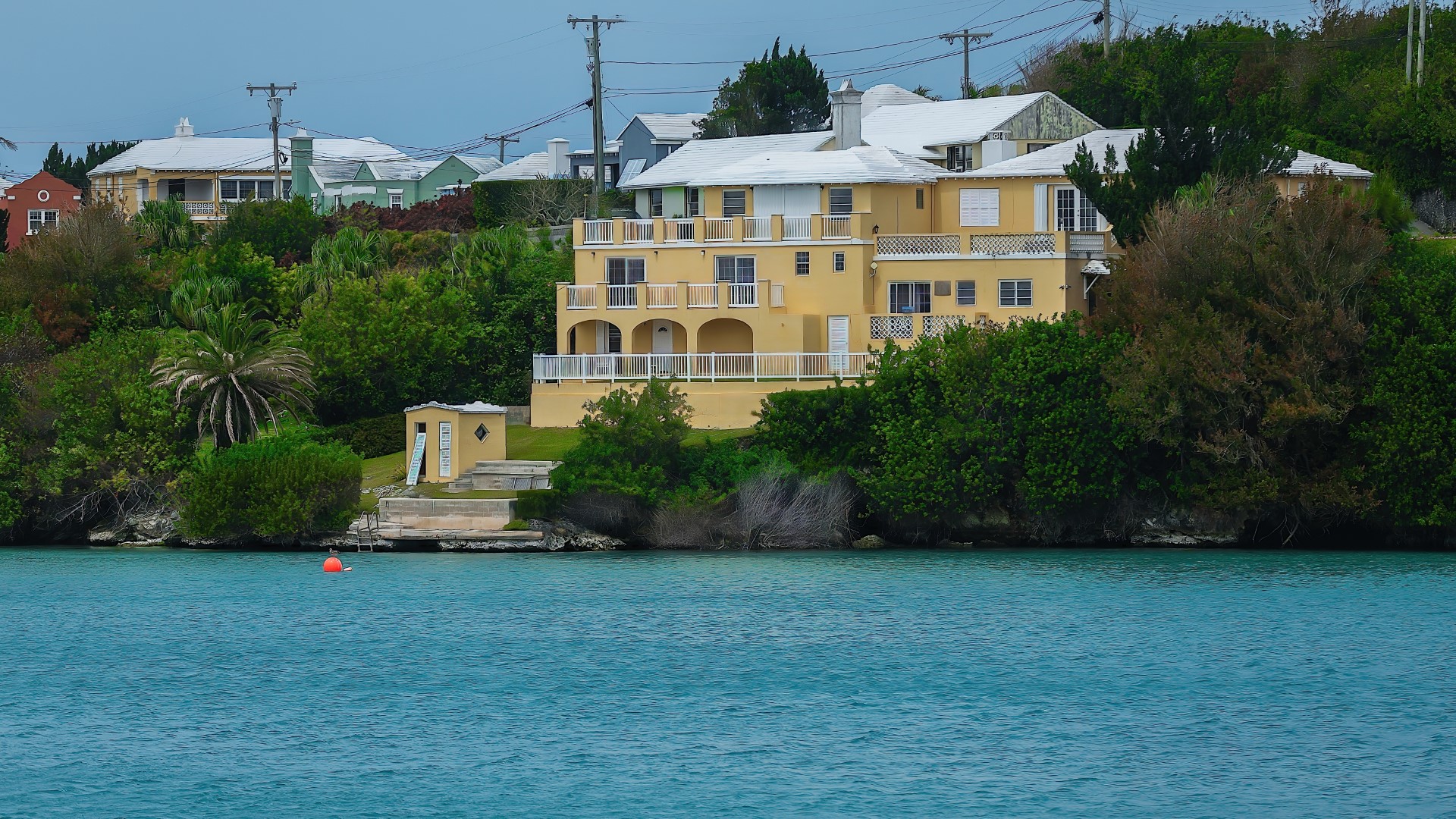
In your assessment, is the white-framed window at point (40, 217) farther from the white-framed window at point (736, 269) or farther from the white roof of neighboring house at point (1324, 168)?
the white roof of neighboring house at point (1324, 168)

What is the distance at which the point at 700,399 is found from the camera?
5825 cm

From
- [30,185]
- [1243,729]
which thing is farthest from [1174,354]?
[30,185]

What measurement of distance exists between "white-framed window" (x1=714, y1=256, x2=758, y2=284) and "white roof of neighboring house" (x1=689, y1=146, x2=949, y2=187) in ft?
10.6

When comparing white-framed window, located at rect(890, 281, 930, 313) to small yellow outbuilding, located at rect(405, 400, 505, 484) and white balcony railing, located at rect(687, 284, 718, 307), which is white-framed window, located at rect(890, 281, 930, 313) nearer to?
white balcony railing, located at rect(687, 284, 718, 307)

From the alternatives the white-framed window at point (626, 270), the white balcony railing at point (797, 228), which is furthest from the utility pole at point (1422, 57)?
the white-framed window at point (626, 270)

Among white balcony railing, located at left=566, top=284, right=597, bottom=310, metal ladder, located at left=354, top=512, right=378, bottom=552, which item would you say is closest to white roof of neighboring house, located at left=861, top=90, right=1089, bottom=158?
white balcony railing, located at left=566, top=284, right=597, bottom=310

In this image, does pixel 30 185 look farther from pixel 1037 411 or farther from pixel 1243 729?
pixel 1243 729

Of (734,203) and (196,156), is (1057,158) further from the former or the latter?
(196,156)

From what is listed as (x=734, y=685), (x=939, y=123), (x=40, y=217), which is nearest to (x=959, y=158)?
(x=939, y=123)

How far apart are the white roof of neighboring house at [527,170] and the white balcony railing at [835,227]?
33848 millimetres

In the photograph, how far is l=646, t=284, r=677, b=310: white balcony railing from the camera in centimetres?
6194

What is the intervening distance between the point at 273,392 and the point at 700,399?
12530 mm

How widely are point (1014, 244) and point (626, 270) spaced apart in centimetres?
1284

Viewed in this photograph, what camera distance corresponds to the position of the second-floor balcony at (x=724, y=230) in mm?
61688
